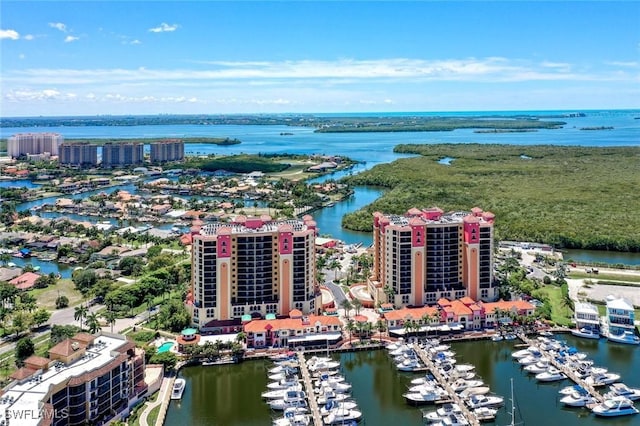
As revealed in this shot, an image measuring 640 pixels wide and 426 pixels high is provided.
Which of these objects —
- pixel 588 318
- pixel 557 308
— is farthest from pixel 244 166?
pixel 588 318

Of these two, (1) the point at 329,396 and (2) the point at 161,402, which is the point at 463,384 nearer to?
(1) the point at 329,396

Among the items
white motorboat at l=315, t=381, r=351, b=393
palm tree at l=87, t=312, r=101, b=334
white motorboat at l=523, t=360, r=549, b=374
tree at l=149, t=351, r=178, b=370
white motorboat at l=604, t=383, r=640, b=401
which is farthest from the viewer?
palm tree at l=87, t=312, r=101, b=334

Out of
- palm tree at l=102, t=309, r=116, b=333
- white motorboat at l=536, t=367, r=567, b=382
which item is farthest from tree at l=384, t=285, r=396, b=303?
palm tree at l=102, t=309, r=116, b=333

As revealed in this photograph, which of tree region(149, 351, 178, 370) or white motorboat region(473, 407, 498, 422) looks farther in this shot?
tree region(149, 351, 178, 370)

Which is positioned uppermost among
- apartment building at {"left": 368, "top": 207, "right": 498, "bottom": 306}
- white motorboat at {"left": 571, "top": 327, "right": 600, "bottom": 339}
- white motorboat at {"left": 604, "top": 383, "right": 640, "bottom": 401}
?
apartment building at {"left": 368, "top": 207, "right": 498, "bottom": 306}

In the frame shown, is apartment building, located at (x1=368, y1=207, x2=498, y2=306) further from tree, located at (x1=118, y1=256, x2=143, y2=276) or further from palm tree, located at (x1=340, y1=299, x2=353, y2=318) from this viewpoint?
tree, located at (x1=118, y1=256, x2=143, y2=276)

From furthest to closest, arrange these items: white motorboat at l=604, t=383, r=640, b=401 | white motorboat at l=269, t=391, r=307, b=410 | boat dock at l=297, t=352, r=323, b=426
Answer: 1. white motorboat at l=604, t=383, r=640, b=401
2. white motorboat at l=269, t=391, r=307, b=410
3. boat dock at l=297, t=352, r=323, b=426

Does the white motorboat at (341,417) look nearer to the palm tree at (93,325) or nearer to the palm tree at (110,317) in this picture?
the palm tree at (93,325)
